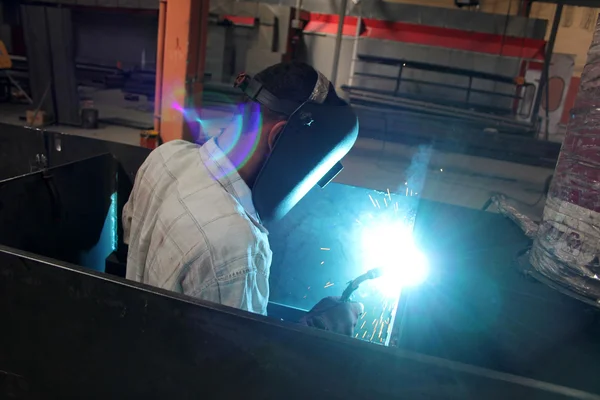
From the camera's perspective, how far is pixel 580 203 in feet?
3.20

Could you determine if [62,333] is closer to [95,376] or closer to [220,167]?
[95,376]

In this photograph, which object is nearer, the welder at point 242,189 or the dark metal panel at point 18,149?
the welder at point 242,189

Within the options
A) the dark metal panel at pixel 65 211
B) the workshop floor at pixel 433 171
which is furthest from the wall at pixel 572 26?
the dark metal panel at pixel 65 211

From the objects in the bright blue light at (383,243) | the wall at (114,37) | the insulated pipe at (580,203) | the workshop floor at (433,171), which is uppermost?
the wall at (114,37)

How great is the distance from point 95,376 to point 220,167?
1.67 feet

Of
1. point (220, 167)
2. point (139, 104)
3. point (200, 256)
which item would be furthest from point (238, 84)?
point (139, 104)

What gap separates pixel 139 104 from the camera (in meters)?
7.63

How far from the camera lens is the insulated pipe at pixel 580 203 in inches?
37.4

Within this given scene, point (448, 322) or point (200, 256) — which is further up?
point (200, 256)

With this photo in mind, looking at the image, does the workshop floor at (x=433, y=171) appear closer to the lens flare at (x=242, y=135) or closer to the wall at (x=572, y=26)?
the lens flare at (x=242, y=135)

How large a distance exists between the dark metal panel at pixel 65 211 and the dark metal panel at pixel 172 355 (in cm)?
55

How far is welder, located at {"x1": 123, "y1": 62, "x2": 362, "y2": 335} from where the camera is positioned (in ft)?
2.93

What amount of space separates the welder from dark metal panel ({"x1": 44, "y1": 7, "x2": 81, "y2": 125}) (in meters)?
4.61

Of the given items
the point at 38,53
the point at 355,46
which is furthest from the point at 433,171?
the point at 38,53
